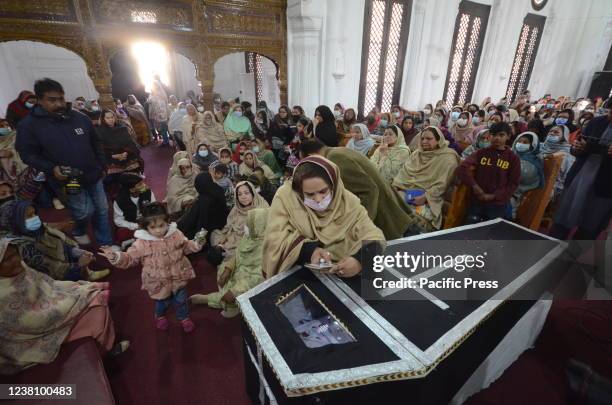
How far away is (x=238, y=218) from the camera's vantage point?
299cm

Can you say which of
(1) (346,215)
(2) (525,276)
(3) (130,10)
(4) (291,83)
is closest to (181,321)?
(1) (346,215)

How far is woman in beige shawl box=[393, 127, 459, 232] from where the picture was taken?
3.36m

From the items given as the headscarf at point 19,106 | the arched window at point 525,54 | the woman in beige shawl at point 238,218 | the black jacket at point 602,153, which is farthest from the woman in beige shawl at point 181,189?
the arched window at point 525,54

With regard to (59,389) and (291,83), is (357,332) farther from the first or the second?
(291,83)

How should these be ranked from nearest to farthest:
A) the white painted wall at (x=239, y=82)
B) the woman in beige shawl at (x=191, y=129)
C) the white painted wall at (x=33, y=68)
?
Result: the woman in beige shawl at (x=191, y=129)
the white painted wall at (x=33, y=68)
the white painted wall at (x=239, y=82)

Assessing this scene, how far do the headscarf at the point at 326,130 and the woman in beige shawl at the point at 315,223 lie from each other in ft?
7.70

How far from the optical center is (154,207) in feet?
7.14

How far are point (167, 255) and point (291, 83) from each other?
6476 mm

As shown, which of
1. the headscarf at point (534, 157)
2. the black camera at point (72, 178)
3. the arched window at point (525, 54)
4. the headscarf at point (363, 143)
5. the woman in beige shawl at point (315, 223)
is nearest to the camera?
the woman in beige shawl at point (315, 223)

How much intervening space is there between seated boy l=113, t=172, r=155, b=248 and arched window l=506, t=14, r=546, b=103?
45.4 feet

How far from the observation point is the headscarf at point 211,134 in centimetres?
606

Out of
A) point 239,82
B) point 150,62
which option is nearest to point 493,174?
point 239,82

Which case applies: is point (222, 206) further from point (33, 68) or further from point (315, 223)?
point (33, 68)

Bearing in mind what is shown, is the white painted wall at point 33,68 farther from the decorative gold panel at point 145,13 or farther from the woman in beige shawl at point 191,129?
the woman in beige shawl at point 191,129
